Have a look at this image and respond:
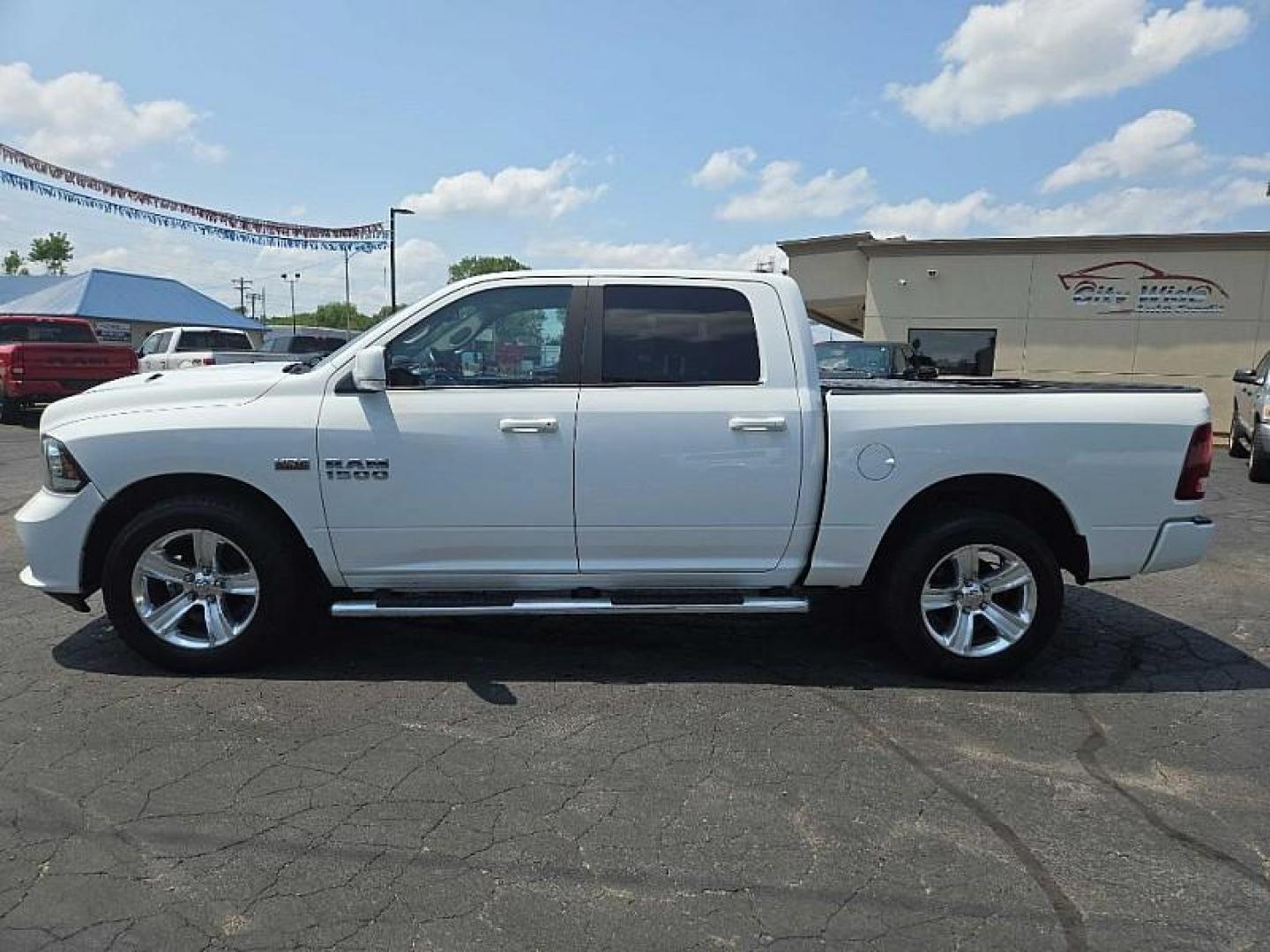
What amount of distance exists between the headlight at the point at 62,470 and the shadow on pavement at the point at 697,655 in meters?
0.92

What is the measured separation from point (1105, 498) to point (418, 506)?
3242 mm

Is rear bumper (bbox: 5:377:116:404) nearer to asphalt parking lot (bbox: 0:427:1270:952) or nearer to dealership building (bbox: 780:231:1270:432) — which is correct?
asphalt parking lot (bbox: 0:427:1270:952)

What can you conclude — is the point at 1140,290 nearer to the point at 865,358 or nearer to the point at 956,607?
the point at 865,358

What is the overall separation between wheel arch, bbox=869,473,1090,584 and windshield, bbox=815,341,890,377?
822 cm

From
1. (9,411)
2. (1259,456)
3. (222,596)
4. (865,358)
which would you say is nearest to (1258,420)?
(1259,456)

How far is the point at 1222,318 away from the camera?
17078 millimetres

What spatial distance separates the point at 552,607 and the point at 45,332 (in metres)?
18.6

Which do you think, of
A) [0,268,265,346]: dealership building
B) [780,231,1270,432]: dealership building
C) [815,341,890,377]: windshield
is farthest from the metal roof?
[815,341,890,377]: windshield

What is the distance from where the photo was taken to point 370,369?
3910 millimetres

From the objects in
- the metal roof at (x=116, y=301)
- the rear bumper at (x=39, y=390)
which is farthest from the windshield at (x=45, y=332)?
the metal roof at (x=116, y=301)

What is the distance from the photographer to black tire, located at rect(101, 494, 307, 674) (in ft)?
13.3

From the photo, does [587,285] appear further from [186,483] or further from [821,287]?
[821,287]

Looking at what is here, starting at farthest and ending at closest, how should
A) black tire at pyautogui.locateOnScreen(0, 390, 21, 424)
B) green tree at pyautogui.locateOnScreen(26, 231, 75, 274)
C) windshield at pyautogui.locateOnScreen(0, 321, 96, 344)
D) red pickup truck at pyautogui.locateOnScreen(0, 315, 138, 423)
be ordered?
green tree at pyautogui.locateOnScreen(26, 231, 75, 274) < windshield at pyautogui.locateOnScreen(0, 321, 96, 344) < black tire at pyautogui.locateOnScreen(0, 390, 21, 424) < red pickup truck at pyautogui.locateOnScreen(0, 315, 138, 423)

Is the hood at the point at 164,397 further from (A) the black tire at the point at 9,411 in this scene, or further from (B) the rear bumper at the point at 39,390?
(A) the black tire at the point at 9,411
